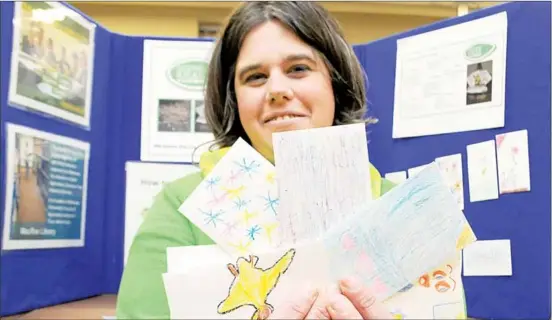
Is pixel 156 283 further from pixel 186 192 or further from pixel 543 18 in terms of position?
pixel 543 18

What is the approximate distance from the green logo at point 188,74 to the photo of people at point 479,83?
671 millimetres

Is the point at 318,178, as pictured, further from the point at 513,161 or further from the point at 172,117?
the point at 172,117

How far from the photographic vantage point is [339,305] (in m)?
0.57

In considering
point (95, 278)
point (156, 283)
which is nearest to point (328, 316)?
point (156, 283)

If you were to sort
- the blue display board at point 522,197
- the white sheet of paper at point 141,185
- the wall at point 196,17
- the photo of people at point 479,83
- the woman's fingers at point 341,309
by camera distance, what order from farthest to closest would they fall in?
the wall at point 196,17
the white sheet of paper at point 141,185
the photo of people at point 479,83
the blue display board at point 522,197
the woman's fingers at point 341,309

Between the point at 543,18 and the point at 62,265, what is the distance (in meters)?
1.21

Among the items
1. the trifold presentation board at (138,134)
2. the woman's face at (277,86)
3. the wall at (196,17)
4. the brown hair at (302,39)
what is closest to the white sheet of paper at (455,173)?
the trifold presentation board at (138,134)

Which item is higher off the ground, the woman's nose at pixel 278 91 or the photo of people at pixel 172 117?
the photo of people at pixel 172 117

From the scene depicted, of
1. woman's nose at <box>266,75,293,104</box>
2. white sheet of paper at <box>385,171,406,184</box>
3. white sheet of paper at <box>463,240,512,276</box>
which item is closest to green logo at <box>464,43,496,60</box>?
white sheet of paper at <box>385,171,406,184</box>

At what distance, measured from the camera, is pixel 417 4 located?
2.85 metres

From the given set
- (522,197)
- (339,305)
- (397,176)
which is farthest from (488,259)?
(339,305)

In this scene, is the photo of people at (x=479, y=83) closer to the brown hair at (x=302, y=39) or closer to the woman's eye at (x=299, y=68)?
the brown hair at (x=302, y=39)

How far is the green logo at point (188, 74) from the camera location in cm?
147

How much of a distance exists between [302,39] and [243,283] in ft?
1.34
